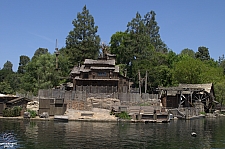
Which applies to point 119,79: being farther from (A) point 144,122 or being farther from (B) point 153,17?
(B) point 153,17

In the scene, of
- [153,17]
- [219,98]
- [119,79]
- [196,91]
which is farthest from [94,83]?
[153,17]

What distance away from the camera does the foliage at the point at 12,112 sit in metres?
51.7

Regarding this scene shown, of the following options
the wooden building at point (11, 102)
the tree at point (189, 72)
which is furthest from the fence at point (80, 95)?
the tree at point (189, 72)

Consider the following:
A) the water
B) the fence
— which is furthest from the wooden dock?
the water

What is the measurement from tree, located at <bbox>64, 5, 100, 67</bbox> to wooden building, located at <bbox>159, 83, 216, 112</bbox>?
31.0m

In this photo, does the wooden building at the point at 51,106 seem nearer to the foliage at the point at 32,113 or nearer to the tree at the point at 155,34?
the foliage at the point at 32,113

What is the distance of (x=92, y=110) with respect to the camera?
56094 millimetres

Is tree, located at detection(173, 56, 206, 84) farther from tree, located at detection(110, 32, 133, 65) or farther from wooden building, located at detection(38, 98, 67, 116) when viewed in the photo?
wooden building, located at detection(38, 98, 67, 116)

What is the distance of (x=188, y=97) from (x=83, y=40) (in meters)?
40.6

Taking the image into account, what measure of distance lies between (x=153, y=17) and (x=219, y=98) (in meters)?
58.1

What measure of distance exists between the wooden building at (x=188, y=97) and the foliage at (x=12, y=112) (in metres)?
31.4

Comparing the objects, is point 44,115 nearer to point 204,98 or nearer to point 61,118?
point 61,118

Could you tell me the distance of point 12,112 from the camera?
5181 cm

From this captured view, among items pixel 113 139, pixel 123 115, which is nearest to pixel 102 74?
pixel 123 115
